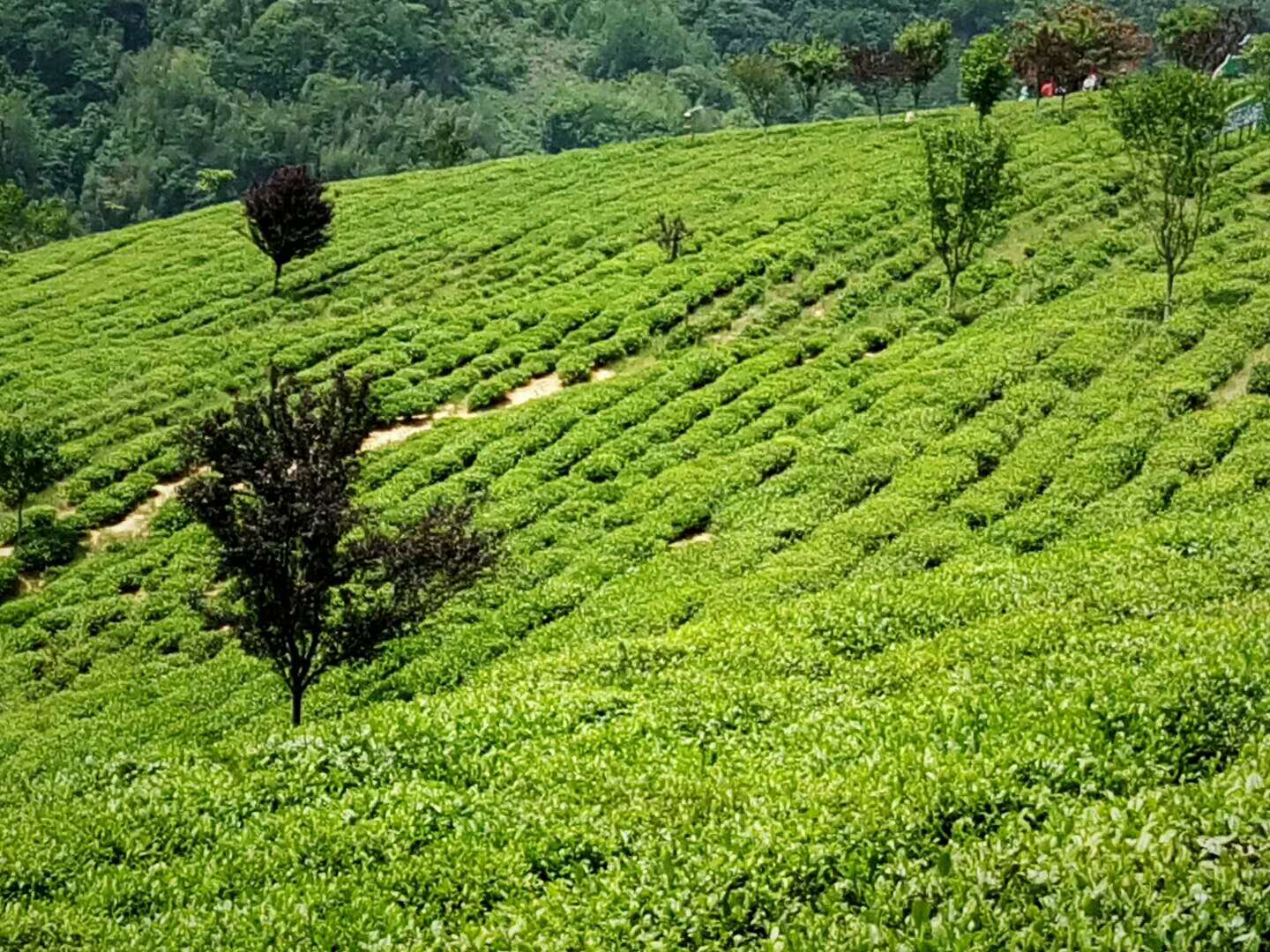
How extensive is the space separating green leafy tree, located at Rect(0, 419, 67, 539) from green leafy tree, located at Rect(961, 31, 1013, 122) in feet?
165

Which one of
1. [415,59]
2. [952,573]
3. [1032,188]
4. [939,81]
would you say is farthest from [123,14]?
[952,573]

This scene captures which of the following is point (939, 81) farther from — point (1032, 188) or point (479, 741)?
point (479, 741)

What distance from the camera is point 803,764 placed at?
1312 cm

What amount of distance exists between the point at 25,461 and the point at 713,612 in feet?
73.0

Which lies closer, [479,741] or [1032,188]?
[479,741]

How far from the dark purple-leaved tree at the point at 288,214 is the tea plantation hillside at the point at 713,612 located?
107 inches

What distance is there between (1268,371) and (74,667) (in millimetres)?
32513

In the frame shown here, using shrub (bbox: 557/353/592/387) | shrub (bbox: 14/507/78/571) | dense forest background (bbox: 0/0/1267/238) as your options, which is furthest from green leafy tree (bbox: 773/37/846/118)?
dense forest background (bbox: 0/0/1267/238)

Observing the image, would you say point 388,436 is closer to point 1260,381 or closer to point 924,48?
point 1260,381

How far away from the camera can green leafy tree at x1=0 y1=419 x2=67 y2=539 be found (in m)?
32.6

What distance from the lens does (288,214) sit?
51594mm

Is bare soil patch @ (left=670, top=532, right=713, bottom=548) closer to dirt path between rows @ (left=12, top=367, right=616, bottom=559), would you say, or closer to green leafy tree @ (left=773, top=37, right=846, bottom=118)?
dirt path between rows @ (left=12, top=367, right=616, bottom=559)

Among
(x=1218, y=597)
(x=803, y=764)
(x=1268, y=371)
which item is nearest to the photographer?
(x=803, y=764)

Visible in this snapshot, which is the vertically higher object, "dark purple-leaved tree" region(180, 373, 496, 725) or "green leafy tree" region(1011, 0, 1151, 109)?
"green leafy tree" region(1011, 0, 1151, 109)
